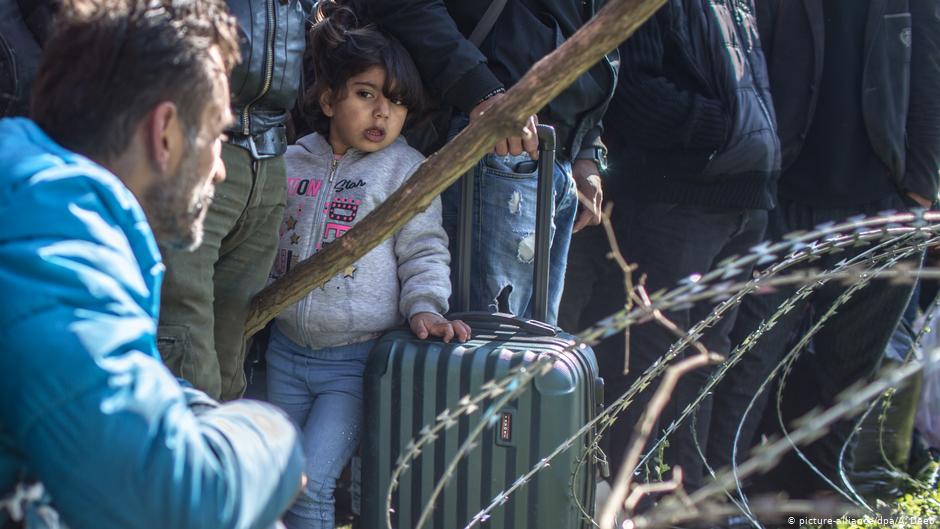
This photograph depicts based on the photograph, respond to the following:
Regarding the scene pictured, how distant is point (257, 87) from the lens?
2410 mm

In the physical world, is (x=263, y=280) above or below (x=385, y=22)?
below

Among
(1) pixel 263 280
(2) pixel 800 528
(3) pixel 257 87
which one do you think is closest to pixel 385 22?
(3) pixel 257 87

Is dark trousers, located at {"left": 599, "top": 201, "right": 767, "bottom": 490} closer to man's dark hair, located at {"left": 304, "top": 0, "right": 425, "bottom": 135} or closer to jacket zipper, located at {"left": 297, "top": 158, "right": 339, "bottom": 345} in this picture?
man's dark hair, located at {"left": 304, "top": 0, "right": 425, "bottom": 135}

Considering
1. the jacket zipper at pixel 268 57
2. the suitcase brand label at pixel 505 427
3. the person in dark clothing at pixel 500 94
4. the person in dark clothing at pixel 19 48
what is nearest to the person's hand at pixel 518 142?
the person in dark clothing at pixel 500 94

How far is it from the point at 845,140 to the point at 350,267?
8.19ft

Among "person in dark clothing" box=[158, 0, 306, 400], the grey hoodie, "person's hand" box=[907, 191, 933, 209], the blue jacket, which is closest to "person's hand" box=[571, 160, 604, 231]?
the grey hoodie

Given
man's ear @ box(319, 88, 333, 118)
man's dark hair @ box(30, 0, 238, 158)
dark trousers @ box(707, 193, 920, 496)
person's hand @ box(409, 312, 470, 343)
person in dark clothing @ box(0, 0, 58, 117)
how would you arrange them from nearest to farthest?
man's dark hair @ box(30, 0, 238, 158)
person in dark clothing @ box(0, 0, 58, 117)
person's hand @ box(409, 312, 470, 343)
man's ear @ box(319, 88, 333, 118)
dark trousers @ box(707, 193, 920, 496)

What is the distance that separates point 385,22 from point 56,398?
2.01 meters

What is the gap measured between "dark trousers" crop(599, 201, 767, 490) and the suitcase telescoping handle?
1195 mm

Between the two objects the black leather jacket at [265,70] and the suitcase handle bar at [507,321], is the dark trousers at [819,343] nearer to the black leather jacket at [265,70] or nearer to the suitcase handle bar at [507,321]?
the suitcase handle bar at [507,321]

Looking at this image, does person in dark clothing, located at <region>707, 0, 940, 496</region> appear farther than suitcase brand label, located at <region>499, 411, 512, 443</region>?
Yes

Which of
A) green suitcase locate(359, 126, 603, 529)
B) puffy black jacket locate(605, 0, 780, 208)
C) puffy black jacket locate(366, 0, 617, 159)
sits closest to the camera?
green suitcase locate(359, 126, 603, 529)

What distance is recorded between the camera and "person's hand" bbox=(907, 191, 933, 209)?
168 inches

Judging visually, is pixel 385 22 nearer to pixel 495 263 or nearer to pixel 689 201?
pixel 495 263
